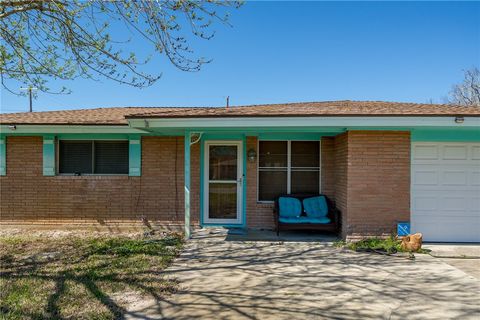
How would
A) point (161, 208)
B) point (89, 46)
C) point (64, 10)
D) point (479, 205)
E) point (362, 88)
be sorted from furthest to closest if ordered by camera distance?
point (362, 88), point (161, 208), point (479, 205), point (89, 46), point (64, 10)

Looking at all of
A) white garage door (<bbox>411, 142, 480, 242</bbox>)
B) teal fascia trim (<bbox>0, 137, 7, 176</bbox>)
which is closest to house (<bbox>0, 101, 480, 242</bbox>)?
teal fascia trim (<bbox>0, 137, 7, 176</bbox>)

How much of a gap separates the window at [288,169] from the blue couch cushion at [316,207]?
36 centimetres

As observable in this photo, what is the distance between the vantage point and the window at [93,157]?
346 inches

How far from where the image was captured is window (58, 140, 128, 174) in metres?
8.80

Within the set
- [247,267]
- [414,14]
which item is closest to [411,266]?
[247,267]

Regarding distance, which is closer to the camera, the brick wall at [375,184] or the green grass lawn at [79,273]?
the green grass lawn at [79,273]

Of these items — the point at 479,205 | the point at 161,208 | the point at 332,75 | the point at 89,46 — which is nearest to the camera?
the point at 89,46

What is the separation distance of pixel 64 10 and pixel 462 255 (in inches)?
342

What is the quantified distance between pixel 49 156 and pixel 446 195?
9870 millimetres

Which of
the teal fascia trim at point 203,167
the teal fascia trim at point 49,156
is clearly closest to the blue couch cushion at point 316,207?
the teal fascia trim at point 203,167

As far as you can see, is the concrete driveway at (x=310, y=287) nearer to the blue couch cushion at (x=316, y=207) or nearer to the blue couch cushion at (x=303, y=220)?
the blue couch cushion at (x=303, y=220)

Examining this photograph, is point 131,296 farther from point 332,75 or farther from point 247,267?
point 332,75

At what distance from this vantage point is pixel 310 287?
4.70 meters

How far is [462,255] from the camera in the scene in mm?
6457
